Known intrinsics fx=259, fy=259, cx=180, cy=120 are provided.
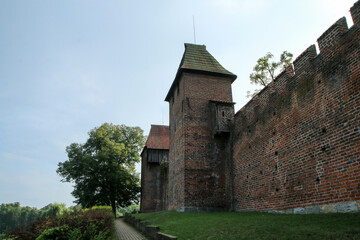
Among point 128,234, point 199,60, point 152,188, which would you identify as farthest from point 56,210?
point 152,188

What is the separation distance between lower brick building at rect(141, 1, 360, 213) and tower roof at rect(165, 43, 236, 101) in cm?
7

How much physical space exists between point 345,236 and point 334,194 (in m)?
3.19

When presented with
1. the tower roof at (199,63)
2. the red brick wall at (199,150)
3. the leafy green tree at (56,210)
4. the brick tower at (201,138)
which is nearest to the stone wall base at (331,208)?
the brick tower at (201,138)

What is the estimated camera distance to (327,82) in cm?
815

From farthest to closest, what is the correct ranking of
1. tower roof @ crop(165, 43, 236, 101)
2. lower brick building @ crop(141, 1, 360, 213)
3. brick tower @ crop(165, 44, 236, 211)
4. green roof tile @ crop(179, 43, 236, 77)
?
green roof tile @ crop(179, 43, 236, 77) → tower roof @ crop(165, 43, 236, 101) → brick tower @ crop(165, 44, 236, 211) → lower brick building @ crop(141, 1, 360, 213)

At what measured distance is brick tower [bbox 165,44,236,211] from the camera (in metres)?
14.8

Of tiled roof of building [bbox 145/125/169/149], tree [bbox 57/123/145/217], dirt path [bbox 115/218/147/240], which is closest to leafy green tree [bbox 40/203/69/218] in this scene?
dirt path [bbox 115/218/147/240]

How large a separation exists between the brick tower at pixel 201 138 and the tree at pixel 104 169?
14039 mm

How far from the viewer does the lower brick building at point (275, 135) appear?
737 centimetres

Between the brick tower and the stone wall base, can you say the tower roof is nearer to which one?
A: the brick tower

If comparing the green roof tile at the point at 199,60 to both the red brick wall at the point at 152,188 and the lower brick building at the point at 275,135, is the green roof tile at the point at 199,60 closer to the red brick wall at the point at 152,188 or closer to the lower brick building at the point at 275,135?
the lower brick building at the point at 275,135

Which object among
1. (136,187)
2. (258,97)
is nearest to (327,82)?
(258,97)

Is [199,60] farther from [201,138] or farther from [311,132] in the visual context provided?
[311,132]

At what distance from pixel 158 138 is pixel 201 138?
16.5 metres
